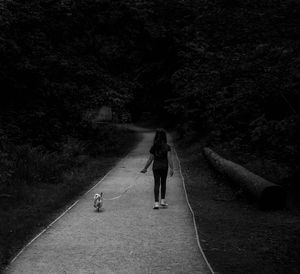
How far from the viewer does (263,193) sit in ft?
38.3

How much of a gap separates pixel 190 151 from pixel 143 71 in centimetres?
1343

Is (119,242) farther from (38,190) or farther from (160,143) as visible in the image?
(38,190)

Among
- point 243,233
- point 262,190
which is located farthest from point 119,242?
point 262,190

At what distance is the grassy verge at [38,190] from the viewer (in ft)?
31.8

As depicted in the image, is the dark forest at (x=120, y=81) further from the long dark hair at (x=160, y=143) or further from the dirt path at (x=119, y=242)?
the long dark hair at (x=160, y=143)

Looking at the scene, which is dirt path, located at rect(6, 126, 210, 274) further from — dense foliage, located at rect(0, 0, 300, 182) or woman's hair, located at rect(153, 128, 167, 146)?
dense foliage, located at rect(0, 0, 300, 182)

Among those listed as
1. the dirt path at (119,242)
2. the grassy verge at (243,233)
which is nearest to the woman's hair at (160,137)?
the dirt path at (119,242)

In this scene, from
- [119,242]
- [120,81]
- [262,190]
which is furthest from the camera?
[120,81]

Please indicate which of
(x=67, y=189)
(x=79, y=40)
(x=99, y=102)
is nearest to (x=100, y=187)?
(x=67, y=189)

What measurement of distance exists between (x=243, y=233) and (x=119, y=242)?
8.69ft

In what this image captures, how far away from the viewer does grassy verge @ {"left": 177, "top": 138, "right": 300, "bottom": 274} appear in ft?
A: 25.3

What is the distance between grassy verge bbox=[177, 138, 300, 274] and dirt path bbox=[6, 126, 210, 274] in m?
0.37

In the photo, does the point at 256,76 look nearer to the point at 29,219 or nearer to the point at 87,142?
the point at 29,219

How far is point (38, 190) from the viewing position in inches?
561
